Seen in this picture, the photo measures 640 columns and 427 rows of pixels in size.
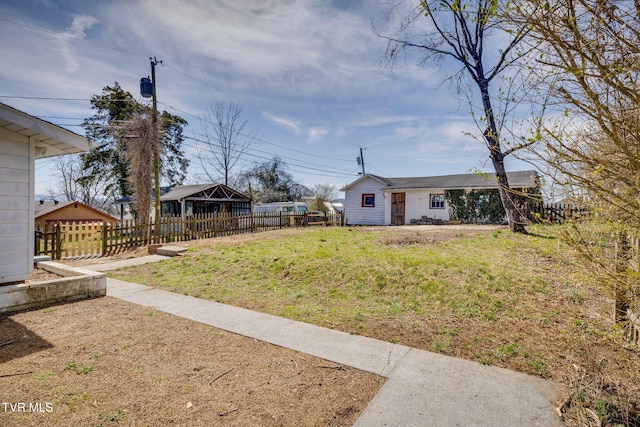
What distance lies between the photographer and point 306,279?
20.9ft

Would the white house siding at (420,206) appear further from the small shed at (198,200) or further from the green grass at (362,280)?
the small shed at (198,200)

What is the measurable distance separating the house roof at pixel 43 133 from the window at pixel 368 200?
2019 centimetres

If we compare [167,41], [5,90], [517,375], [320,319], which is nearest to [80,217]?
[5,90]

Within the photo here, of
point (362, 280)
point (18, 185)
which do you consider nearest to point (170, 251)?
point (18, 185)

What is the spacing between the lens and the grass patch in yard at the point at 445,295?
3271 millimetres

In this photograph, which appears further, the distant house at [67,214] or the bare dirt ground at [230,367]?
the distant house at [67,214]

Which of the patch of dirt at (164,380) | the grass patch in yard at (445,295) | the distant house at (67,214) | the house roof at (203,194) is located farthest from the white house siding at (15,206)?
the house roof at (203,194)

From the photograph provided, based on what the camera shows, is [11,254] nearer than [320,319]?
No

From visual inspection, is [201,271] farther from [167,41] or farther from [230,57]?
[230,57]

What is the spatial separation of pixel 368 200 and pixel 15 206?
21.3 meters

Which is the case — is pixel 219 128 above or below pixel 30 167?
above

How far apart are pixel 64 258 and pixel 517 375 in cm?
1350

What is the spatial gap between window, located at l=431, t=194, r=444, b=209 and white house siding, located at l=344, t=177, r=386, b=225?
3710mm

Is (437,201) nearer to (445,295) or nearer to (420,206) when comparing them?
(420,206)
